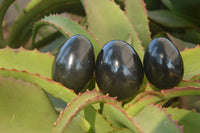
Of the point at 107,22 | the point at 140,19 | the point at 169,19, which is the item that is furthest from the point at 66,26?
the point at 169,19


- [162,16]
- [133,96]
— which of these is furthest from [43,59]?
[162,16]

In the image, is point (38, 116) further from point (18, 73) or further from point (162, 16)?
point (162, 16)

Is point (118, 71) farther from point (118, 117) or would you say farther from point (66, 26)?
point (66, 26)

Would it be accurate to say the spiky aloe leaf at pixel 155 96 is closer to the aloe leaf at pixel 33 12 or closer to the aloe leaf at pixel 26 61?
the aloe leaf at pixel 26 61

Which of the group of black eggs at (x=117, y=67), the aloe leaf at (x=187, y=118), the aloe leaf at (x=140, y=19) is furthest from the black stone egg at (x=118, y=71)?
the aloe leaf at (x=140, y=19)

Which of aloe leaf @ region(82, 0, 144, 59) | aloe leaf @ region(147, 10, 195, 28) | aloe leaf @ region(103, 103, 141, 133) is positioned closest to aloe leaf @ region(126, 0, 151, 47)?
aloe leaf @ region(82, 0, 144, 59)

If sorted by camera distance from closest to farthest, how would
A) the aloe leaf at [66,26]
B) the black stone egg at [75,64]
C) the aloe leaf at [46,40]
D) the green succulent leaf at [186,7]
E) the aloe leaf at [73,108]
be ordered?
the aloe leaf at [73,108], the black stone egg at [75,64], the aloe leaf at [66,26], the green succulent leaf at [186,7], the aloe leaf at [46,40]

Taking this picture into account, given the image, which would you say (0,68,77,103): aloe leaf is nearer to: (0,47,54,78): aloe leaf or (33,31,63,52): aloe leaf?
(0,47,54,78): aloe leaf
